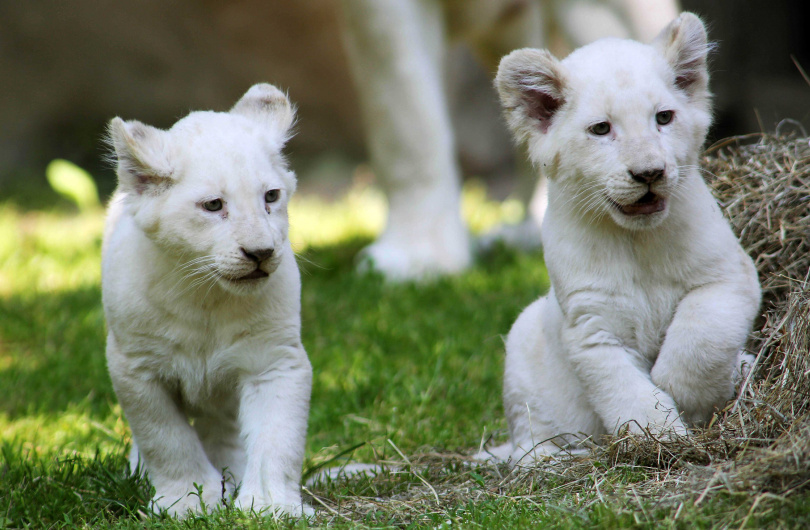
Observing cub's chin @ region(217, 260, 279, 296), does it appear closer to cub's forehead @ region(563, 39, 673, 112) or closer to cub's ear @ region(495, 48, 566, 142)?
cub's ear @ region(495, 48, 566, 142)

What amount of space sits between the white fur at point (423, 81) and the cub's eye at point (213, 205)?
3858 mm

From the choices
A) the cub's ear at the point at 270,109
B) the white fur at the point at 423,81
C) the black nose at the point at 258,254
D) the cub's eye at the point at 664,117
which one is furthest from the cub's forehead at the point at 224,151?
the white fur at the point at 423,81

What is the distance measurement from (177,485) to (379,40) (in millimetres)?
4483

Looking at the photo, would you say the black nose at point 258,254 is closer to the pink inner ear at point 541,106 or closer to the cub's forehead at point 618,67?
the pink inner ear at point 541,106

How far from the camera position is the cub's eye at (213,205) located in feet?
11.3

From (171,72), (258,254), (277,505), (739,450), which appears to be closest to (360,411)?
(277,505)

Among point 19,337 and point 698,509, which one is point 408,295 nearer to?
point 19,337

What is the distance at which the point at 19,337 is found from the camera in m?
6.07

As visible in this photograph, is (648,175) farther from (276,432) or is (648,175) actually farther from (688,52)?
(276,432)

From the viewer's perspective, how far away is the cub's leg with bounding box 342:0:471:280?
7207mm

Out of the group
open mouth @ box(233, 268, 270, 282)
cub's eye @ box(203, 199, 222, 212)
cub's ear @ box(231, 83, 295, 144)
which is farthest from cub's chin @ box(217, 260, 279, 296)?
cub's ear @ box(231, 83, 295, 144)

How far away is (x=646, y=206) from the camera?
3.38 meters

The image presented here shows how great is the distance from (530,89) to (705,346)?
3.96ft

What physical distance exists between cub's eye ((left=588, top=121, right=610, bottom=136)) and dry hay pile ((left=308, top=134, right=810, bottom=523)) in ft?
3.41
